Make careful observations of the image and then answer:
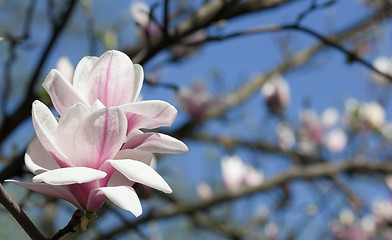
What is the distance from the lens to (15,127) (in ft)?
4.08

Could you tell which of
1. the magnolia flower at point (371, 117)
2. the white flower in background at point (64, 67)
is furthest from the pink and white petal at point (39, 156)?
the magnolia flower at point (371, 117)

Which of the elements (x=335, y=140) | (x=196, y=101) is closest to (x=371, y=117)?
(x=335, y=140)

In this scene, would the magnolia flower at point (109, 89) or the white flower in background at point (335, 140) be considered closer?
the magnolia flower at point (109, 89)

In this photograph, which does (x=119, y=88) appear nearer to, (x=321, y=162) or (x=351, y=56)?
(x=351, y=56)

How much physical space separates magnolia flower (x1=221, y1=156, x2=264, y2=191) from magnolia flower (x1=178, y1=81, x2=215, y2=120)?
0.42m

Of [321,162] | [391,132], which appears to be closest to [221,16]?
[321,162]

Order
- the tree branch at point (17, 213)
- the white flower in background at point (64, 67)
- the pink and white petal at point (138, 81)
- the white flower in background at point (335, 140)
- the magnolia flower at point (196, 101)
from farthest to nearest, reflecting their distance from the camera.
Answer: the white flower in background at point (335, 140) < the magnolia flower at point (196, 101) < the white flower in background at point (64, 67) < the pink and white petal at point (138, 81) < the tree branch at point (17, 213)

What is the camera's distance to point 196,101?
267 centimetres

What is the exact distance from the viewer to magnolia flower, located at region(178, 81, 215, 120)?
8.63ft

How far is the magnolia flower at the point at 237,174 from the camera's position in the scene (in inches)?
107

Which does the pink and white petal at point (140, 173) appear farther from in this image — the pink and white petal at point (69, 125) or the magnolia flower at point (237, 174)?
the magnolia flower at point (237, 174)

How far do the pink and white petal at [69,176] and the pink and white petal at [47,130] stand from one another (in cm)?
3

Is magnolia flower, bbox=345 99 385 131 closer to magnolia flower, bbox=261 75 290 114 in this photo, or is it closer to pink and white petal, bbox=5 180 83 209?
magnolia flower, bbox=261 75 290 114

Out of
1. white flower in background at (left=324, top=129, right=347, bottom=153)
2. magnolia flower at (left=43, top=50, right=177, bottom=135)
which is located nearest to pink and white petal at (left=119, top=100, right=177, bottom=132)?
magnolia flower at (left=43, top=50, right=177, bottom=135)
